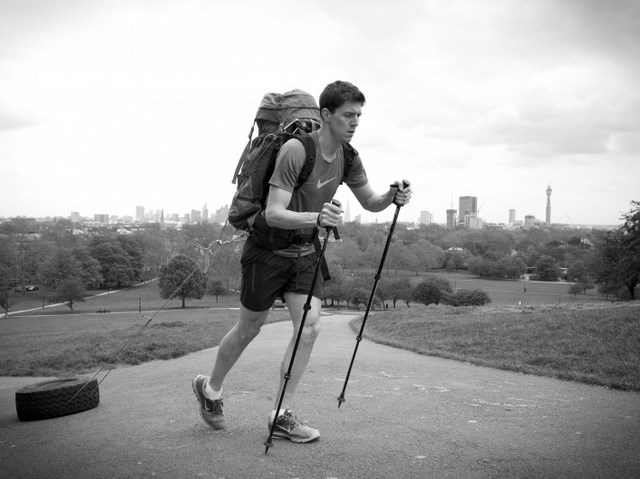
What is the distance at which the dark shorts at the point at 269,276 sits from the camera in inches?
172

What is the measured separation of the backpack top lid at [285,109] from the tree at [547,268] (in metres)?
91.5

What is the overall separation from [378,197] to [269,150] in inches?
45.2

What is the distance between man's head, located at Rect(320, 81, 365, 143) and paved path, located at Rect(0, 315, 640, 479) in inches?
101

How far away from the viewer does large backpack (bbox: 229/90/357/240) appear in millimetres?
4324

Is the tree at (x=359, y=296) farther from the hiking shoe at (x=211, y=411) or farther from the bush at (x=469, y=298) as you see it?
the hiking shoe at (x=211, y=411)

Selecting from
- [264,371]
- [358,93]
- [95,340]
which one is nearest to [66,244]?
[95,340]

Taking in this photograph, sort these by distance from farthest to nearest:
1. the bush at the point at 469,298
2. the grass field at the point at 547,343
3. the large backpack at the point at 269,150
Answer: the bush at the point at 469,298, the grass field at the point at 547,343, the large backpack at the point at 269,150

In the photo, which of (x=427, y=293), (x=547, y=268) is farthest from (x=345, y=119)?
(x=547, y=268)

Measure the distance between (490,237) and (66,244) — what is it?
329 ft

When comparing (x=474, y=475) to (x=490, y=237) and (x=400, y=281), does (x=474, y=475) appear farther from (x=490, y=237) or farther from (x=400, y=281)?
(x=490, y=237)

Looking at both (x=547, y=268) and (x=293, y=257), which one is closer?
(x=293, y=257)

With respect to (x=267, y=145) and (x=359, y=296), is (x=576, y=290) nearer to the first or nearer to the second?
(x=359, y=296)

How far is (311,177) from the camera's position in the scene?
4344 mm

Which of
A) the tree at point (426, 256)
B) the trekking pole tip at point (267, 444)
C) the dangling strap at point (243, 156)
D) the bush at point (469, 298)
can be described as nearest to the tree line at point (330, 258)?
the tree at point (426, 256)
